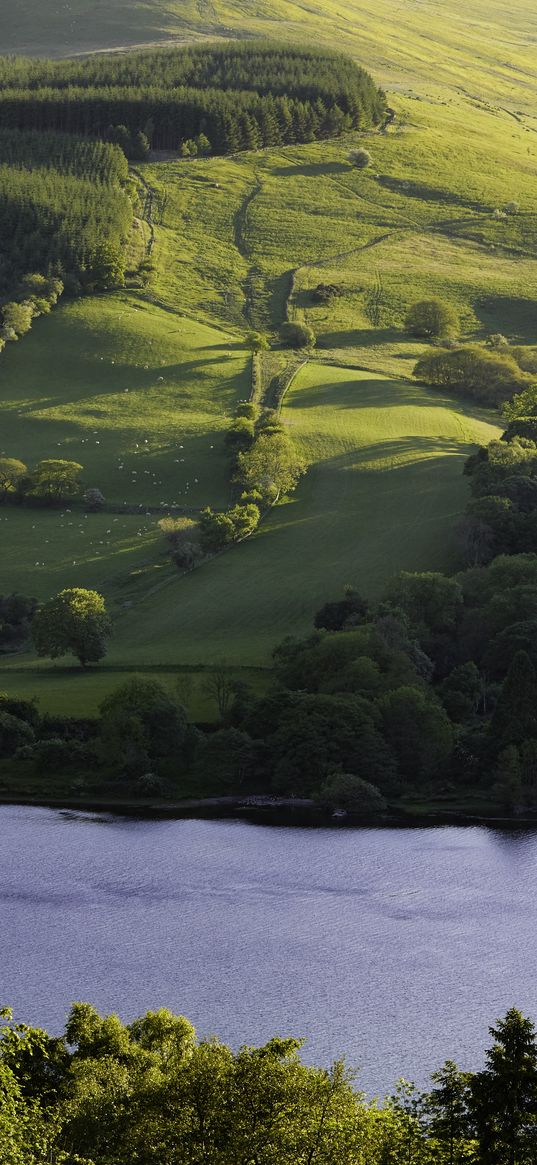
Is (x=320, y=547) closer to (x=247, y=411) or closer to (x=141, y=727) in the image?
(x=247, y=411)

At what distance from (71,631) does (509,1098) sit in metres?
90.3

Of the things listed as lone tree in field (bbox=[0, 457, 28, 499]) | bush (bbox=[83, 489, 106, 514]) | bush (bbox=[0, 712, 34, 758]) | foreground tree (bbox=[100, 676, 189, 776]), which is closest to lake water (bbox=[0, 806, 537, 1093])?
foreground tree (bbox=[100, 676, 189, 776])

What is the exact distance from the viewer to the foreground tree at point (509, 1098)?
5200 centimetres

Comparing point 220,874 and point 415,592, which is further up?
point 415,592

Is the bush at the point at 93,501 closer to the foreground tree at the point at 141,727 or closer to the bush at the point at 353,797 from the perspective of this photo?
the foreground tree at the point at 141,727

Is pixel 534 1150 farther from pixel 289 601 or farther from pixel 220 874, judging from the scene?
pixel 289 601

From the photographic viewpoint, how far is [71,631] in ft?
457

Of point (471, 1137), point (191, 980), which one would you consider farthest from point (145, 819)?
point (471, 1137)

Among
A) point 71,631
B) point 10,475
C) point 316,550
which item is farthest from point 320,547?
point 10,475

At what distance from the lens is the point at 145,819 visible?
383 ft

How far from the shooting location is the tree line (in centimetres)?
5016

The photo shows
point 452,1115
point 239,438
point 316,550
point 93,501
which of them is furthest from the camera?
point 239,438

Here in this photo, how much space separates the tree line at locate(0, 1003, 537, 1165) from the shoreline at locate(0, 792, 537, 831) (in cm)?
6040

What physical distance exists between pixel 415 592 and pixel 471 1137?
94.8 meters
